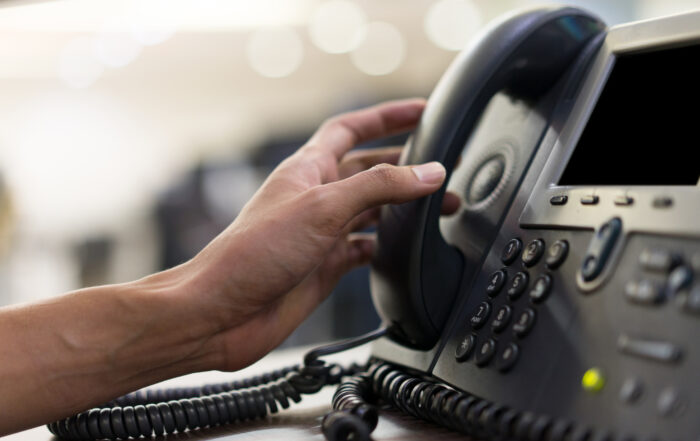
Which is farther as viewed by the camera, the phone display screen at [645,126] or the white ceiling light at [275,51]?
the white ceiling light at [275,51]

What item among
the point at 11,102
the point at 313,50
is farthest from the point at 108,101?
the point at 313,50

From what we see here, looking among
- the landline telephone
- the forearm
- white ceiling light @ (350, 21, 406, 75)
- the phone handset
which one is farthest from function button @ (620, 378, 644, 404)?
white ceiling light @ (350, 21, 406, 75)

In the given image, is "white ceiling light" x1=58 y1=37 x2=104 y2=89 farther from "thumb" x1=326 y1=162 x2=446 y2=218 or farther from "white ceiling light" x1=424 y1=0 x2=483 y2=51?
"thumb" x1=326 y1=162 x2=446 y2=218

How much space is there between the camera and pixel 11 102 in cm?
664

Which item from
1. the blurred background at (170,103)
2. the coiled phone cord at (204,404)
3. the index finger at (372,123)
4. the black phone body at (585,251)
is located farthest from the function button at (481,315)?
the blurred background at (170,103)

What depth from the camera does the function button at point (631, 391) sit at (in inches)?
13.9

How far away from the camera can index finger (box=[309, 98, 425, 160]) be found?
0.81 metres

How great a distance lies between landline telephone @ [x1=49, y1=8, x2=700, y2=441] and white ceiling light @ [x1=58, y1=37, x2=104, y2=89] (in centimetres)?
502

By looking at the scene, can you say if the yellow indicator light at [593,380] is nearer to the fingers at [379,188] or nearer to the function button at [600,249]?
the function button at [600,249]

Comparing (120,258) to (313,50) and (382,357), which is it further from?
(382,357)

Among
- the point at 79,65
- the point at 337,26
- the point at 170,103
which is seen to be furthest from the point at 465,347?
the point at 170,103

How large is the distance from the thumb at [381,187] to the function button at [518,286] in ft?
0.37

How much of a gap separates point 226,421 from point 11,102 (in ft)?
22.8

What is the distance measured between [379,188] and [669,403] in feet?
0.89
